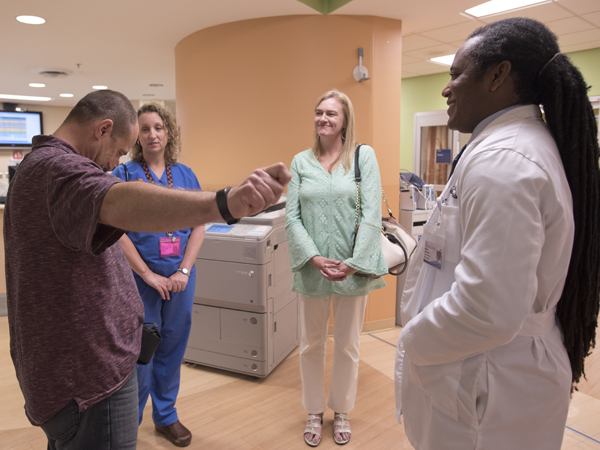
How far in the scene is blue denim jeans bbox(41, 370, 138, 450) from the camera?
1006mm

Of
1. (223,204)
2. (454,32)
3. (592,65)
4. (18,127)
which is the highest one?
(454,32)

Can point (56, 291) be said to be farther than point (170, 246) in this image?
No

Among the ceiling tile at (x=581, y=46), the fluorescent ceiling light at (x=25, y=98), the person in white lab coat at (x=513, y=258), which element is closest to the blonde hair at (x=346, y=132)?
the person in white lab coat at (x=513, y=258)

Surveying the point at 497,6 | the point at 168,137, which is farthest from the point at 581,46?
the point at 168,137

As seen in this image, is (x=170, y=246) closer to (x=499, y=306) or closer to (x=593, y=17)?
(x=499, y=306)

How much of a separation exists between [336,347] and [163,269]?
Answer: 3.00ft

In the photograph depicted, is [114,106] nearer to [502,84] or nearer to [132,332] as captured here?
[132,332]

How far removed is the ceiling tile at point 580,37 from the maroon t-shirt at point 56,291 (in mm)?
4831

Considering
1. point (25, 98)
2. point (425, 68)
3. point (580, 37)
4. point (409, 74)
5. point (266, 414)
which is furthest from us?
point (25, 98)

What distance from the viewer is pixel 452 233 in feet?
3.25

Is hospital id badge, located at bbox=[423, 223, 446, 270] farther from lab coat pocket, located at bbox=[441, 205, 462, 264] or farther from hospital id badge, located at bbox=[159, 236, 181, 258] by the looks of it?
hospital id badge, located at bbox=[159, 236, 181, 258]

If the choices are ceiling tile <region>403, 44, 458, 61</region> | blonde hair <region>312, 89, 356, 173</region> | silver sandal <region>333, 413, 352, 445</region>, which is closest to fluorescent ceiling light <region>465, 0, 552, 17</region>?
ceiling tile <region>403, 44, 458, 61</region>

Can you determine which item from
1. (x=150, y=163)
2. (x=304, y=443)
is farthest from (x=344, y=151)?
(x=304, y=443)

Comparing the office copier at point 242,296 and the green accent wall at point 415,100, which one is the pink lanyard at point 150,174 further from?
the green accent wall at point 415,100
